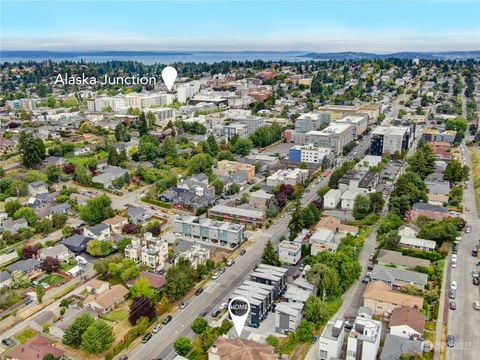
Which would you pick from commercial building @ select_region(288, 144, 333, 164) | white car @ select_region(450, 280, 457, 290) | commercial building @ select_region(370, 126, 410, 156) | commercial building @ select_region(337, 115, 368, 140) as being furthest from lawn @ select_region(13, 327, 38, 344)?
commercial building @ select_region(337, 115, 368, 140)

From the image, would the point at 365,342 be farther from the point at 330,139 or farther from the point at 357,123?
the point at 357,123

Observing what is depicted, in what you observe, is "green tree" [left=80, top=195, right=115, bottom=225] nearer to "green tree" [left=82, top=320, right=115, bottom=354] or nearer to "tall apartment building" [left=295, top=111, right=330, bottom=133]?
"green tree" [left=82, top=320, right=115, bottom=354]

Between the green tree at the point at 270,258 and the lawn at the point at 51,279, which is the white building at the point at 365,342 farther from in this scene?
the lawn at the point at 51,279

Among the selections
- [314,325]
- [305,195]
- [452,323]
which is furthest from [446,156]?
[314,325]

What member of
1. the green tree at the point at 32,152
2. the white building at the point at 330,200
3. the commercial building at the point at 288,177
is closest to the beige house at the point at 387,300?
the white building at the point at 330,200

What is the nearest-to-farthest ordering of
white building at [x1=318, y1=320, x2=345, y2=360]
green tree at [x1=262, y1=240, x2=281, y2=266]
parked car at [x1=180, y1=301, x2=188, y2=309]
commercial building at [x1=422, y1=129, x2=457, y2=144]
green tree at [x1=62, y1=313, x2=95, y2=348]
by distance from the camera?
1. white building at [x1=318, y1=320, x2=345, y2=360]
2. green tree at [x1=62, y1=313, x2=95, y2=348]
3. parked car at [x1=180, y1=301, x2=188, y2=309]
4. green tree at [x1=262, y1=240, x2=281, y2=266]
5. commercial building at [x1=422, y1=129, x2=457, y2=144]
